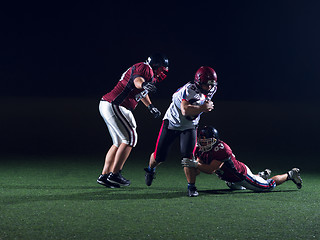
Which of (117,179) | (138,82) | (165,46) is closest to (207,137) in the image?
(138,82)

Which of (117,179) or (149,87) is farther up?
(149,87)

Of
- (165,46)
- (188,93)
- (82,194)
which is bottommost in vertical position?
(82,194)

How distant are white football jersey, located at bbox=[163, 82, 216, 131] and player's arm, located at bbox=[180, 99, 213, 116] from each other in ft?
0.24

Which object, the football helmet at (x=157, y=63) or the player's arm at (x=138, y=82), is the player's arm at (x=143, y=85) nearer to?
the player's arm at (x=138, y=82)

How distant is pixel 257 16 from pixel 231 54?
2263 millimetres

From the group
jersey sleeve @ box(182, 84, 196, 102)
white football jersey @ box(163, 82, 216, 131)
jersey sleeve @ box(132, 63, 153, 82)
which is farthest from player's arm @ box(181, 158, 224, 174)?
jersey sleeve @ box(132, 63, 153, 82)

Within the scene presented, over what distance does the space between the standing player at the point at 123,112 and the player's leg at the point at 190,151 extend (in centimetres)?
66

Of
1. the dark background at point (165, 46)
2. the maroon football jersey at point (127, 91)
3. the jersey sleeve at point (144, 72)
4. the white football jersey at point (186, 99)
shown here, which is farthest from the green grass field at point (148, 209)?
the dark background at point (165, 46)

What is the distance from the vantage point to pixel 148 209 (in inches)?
199

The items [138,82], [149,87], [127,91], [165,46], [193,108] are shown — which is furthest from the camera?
[165,46]

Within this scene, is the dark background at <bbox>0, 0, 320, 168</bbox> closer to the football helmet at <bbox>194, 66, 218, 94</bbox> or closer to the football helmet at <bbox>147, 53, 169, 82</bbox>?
the football helmet at <bbox>147, 53, 169, 82</bbox>

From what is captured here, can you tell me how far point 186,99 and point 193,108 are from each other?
0.14 m

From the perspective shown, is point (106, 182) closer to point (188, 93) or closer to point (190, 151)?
point (190, 151)

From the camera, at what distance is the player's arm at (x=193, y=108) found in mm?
5617
